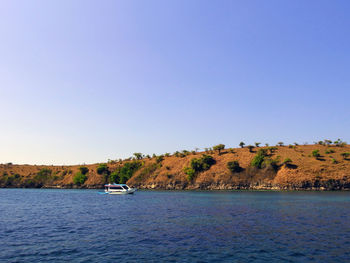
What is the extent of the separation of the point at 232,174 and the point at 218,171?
8.05 metres

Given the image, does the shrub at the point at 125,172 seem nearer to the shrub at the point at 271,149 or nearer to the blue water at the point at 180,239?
the shrub at the point at 271,149

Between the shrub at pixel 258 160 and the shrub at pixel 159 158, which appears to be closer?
the shrub at pixel 258 160

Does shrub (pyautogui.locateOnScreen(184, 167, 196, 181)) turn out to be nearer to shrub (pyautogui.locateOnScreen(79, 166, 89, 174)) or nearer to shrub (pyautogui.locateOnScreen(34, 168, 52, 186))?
shrub (pyautogui.locateOnScreen(79, 166, 89, 174))

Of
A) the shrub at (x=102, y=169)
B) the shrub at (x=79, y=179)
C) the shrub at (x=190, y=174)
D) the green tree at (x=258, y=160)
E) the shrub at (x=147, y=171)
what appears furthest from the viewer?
the shrub at (x=102, y=169)

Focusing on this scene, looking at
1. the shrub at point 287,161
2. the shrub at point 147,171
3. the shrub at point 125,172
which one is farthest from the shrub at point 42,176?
the shrub at point 287,161

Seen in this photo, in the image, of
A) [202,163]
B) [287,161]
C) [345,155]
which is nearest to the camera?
[287,161]

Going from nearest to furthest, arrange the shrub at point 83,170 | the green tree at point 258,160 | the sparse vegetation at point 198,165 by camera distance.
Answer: the green tree at point 258,160 < the sparse vegetation at point 198,165 < the shrub at point 83,170

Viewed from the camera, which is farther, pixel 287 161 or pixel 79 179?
pixel 79 179

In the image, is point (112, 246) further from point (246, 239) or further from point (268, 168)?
point (268, 168)

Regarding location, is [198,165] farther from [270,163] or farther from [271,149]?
[271,149]

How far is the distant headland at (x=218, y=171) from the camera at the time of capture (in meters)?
107

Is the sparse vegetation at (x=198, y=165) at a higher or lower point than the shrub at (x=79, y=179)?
higher

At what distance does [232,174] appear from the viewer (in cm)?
12238

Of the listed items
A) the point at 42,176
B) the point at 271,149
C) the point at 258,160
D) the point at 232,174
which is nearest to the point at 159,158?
the point at 232,174
